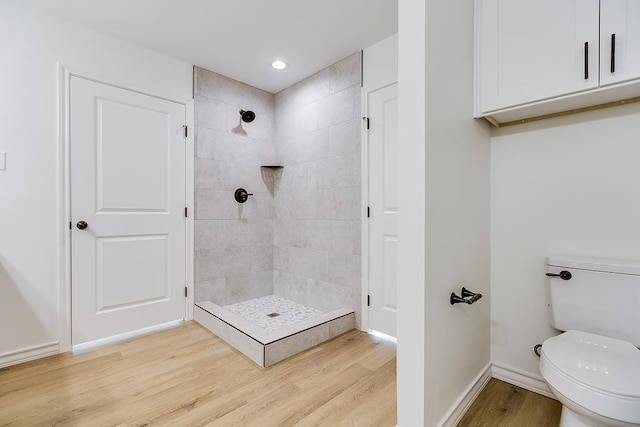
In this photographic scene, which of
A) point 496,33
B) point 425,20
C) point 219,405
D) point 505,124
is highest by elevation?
point 496,33

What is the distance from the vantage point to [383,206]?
A: 97.2 inches

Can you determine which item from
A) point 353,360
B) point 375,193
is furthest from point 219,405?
point 375,193

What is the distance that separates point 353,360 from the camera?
209 centimetres

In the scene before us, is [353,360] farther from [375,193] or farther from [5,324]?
[5,324]

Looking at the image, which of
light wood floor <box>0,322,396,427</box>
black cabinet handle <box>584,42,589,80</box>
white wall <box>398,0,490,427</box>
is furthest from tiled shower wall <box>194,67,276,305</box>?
black cabinet handle <box>584,42,589,80</box>

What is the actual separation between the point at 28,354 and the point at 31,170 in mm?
1271

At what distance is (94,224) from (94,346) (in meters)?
0.94

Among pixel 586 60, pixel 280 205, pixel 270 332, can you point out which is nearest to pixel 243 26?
pixel 280 205

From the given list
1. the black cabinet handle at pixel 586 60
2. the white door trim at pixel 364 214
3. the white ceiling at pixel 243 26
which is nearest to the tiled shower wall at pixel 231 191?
the white ceiling at pixel 243 26

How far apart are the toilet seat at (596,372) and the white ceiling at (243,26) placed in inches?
87.2

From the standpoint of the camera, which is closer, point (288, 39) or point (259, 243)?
point (288, 39)

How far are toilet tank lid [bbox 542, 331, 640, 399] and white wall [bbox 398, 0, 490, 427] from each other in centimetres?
40

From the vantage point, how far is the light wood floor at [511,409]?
1.45 metres

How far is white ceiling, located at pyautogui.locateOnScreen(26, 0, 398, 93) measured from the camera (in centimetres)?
201
